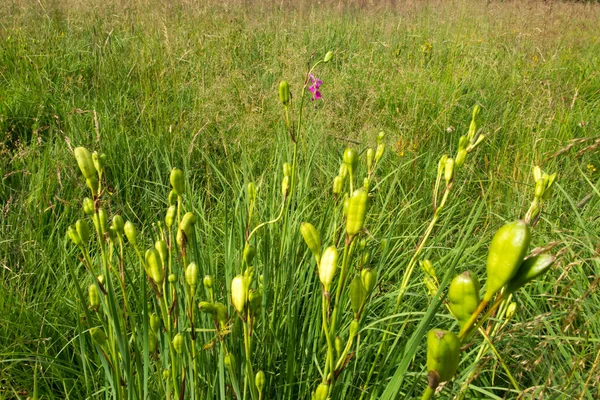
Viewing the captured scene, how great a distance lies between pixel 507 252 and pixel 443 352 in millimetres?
81

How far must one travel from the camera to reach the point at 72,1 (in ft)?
13.6

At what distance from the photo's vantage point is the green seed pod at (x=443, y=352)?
33cm

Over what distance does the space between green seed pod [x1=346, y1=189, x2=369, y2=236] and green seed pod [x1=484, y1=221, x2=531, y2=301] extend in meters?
0.20

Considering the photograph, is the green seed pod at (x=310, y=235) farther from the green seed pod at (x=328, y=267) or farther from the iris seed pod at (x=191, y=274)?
the iris seed pod at (x=191, y=274)

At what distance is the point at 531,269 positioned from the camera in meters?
0.33

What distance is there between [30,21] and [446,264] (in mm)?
3564

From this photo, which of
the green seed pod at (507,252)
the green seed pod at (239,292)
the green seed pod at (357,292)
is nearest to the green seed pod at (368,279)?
the green seed pod at (357,292)

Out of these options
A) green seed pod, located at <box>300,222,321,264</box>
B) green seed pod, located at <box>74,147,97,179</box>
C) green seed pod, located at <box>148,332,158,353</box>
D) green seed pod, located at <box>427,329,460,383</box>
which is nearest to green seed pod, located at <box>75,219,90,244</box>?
green seed pod, located at <box>74,147,97,179</box>

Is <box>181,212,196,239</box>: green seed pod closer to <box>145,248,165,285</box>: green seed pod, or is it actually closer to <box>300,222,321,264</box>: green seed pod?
<box>145,248,165,285</box>: green seed pod

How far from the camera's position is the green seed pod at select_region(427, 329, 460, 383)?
0.33 metres

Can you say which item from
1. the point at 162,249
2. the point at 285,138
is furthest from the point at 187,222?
the point at 285,138

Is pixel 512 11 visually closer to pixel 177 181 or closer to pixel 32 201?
pixel 32 201

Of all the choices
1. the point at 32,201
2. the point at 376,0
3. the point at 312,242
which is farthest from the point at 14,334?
the point at 376,0

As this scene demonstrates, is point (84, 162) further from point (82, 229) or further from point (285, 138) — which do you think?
point (285, 138)
